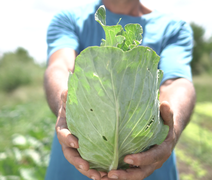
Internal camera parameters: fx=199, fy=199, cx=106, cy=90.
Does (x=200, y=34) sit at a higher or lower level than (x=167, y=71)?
lower

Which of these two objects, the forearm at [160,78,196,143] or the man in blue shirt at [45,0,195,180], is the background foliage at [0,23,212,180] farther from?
the forearm at [160,78,196,143]

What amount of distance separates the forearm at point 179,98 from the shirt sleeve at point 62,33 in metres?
1.00

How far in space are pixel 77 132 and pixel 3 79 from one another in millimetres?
21357

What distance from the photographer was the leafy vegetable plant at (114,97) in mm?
977

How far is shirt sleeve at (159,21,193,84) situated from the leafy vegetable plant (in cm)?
87

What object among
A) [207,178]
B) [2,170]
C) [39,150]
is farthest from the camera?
[39,150]

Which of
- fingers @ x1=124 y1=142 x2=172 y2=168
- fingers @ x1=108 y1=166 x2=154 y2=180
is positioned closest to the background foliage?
fingers @ x1=108 y1=166 x2=154 y2=180

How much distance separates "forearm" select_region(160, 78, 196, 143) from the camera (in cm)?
163

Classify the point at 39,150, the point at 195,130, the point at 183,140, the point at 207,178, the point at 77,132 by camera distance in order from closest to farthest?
1. the point at 77,132
2. the point at 207,178
3. the point at 39,150
4. the point at 183,140
5. the point at 195,130

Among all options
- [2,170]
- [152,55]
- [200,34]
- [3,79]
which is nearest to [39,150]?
[2,170]

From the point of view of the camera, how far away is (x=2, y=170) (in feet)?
11.8

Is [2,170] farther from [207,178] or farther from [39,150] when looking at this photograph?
[207,178]

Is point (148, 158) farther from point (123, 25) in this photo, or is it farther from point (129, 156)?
point (123, 25)

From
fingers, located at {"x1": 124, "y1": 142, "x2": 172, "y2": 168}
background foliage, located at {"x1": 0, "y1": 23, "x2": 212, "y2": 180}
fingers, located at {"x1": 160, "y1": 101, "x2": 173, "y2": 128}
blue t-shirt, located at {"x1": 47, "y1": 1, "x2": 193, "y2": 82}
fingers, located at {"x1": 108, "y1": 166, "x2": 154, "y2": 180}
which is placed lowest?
background foliage, located at {"x1": 0, "y1": 23, "x2": 212, "y2": 180}
